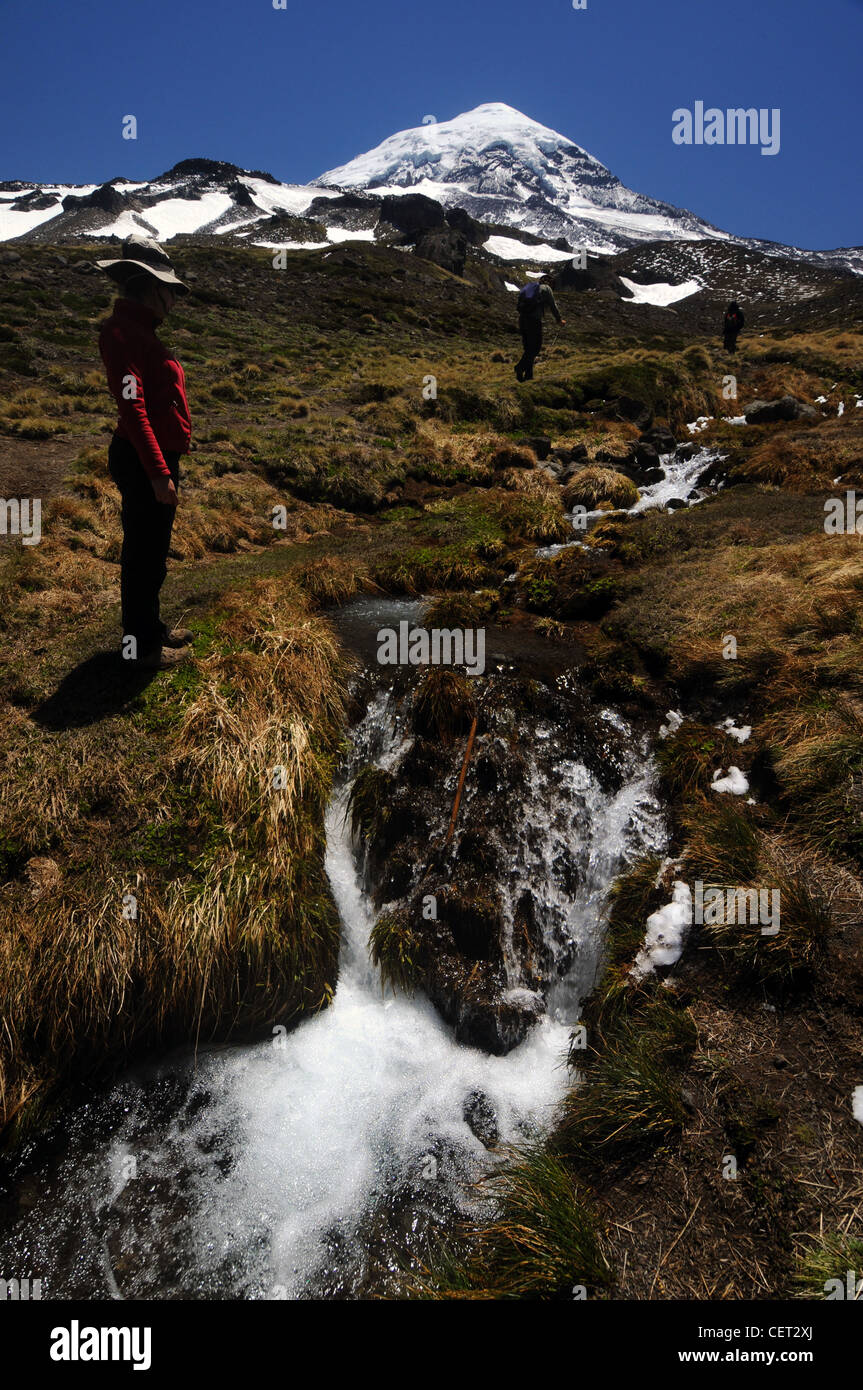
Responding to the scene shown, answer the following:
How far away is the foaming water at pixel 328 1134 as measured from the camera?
15.8 ft

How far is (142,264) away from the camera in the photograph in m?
5.66


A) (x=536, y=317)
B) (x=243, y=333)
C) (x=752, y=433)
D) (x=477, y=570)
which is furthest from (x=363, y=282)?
(x=477, y=570)

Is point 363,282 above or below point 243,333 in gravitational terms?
above

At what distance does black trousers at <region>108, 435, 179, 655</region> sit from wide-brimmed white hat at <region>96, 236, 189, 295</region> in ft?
4.73

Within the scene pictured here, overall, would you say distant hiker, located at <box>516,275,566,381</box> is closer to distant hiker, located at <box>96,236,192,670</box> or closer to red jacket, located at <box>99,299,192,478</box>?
distant hiker, located at <box>96,236,192,670</box>

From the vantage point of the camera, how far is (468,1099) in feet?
19.6

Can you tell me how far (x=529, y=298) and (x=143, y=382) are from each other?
66.2 feet

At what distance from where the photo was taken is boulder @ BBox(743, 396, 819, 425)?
19.6 meters

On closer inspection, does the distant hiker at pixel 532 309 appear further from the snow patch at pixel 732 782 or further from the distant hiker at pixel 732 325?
the snow patch at pixel 732 782

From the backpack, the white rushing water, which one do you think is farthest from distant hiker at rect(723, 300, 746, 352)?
the white rushing water
